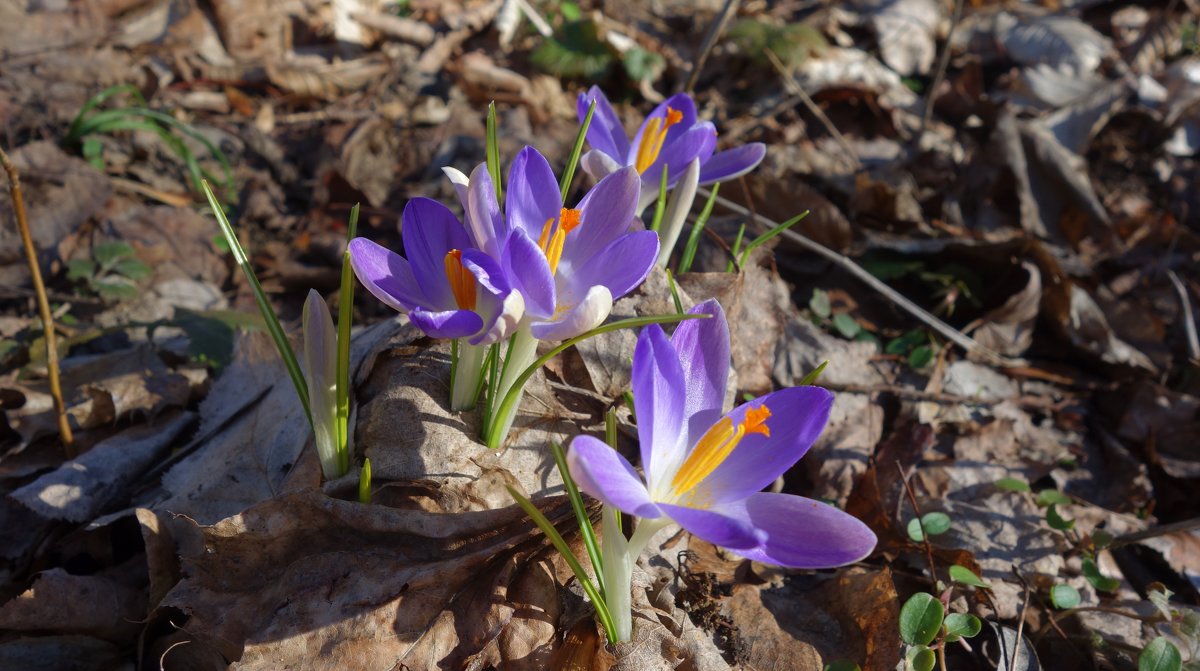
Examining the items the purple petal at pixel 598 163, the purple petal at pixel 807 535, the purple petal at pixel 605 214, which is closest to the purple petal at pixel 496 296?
the purple petal at pixel 605 214

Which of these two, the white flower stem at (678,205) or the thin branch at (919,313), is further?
the thin branch at (919,313)

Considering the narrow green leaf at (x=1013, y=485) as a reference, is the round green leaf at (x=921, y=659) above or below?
above

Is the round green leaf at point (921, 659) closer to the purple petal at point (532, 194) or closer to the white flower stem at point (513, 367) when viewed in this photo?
the white flower stem at point (513, 367)

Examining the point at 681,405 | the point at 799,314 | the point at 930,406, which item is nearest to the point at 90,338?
the point at 681,405

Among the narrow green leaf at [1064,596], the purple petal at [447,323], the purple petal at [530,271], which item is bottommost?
the narrow green leaf at [1064,596]

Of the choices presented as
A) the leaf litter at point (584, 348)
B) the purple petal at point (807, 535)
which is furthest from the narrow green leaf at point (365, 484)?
the purple petal at point (807, 535)

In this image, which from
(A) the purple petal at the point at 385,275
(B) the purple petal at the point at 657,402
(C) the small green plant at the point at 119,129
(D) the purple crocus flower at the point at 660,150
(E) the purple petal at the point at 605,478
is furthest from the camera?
(C) the small green plant at the point at 119,129

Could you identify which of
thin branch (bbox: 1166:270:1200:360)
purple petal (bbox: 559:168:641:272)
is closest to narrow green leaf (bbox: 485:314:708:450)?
purple petal (bbox: 559:168:641:272)

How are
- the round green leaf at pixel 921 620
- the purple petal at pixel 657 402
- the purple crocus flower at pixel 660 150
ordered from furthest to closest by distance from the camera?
the purple crocus flower at pixel 660 150 → the round green leaf at pixel 921 620 → the purple petal at pixel 657 402

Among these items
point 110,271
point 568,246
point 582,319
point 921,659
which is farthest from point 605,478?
point 110,271

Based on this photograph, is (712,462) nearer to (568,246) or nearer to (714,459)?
(714,459)
